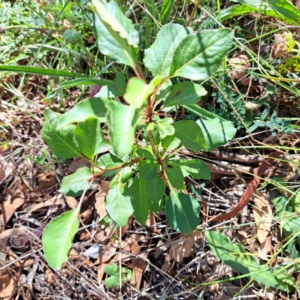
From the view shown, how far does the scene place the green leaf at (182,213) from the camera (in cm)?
129

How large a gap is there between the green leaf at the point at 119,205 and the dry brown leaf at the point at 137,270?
68 centimetres

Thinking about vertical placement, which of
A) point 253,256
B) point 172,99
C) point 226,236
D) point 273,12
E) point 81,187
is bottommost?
point 253,256

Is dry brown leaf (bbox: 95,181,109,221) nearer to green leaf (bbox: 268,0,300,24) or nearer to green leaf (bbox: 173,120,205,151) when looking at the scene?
green leaf (bbox: 173,120,205,151)

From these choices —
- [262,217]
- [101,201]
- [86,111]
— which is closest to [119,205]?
[86,111]

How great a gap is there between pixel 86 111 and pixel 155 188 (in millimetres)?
384

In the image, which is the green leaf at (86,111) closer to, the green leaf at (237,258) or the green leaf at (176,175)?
the green leaf at (176,175)

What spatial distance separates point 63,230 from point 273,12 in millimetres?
1318

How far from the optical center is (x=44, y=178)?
201 centimetres

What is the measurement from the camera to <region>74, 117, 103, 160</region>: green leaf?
113 centimetres

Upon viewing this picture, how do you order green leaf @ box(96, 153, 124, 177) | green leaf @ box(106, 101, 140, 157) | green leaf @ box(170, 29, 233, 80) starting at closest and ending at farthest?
green leaf @ box(106, 101, 140, 157) → green leaf @ box(170, 29, 233, 80) → green leaf @ box(96, 153, 124, 177)

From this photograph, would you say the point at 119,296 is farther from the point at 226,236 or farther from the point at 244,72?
the point at 244,72

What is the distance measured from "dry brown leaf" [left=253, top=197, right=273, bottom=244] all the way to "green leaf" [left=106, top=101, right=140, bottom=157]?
1059 mm

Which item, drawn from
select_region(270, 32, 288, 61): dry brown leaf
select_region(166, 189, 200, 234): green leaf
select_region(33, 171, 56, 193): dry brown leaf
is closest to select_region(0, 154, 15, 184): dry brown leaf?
select_region(33, 171, 56, 193): dry brown leaf

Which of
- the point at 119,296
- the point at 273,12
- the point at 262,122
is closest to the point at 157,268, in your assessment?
the point at 119,296
